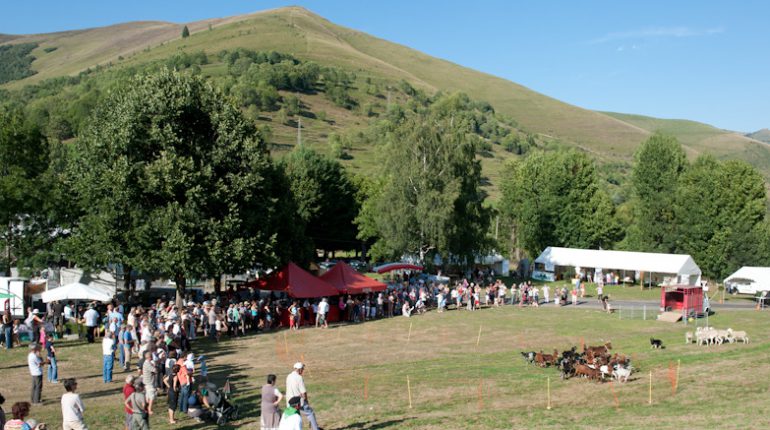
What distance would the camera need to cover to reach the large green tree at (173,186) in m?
28.0

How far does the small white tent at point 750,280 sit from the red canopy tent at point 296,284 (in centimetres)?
2896

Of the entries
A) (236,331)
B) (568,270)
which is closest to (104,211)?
(236,331)

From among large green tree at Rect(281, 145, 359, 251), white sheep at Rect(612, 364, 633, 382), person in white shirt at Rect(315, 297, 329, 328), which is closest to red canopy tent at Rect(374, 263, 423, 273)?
person in white shirt at Rect(315, 297, 329, 328)

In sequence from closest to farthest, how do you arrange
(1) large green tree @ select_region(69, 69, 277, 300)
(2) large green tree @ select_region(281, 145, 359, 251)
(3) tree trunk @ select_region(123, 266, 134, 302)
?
(1) large green tree @ select_region(69, 69, 277, 300) → (3) tree trunk @ select_region(123, 266, 134, 302) → (2) large green tree @ select_region(281, 145, 359, 251)

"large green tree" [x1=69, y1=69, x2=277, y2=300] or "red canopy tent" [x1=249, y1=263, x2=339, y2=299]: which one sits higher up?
"large green tree" [x1=69, y1=69, x2=277, y2=300]

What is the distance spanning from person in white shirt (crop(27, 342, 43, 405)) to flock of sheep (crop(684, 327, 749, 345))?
21.1 metres

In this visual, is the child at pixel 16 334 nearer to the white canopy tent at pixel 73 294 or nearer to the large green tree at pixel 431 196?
the white canopy tent at pixel 73 294

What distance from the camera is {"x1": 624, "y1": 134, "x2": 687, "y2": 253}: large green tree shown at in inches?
2261

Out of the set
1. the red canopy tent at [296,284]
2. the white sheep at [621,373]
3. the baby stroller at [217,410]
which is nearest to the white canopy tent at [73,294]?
the red canopy tent at [296,284]

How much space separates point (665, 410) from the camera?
15195mm

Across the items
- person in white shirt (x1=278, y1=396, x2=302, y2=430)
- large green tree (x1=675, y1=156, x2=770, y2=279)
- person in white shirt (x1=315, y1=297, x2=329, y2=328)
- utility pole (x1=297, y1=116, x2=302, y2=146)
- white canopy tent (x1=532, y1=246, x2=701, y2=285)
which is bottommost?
person in white shirt (x1=315, y1=297, x2=329, y2=328)

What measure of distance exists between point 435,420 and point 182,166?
17.8 metres

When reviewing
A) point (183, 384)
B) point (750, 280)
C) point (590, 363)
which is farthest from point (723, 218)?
point (183, 384)

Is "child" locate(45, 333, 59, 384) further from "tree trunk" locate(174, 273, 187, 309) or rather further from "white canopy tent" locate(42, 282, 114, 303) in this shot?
"tree trunk" locate(174, 273, 187, 309)
